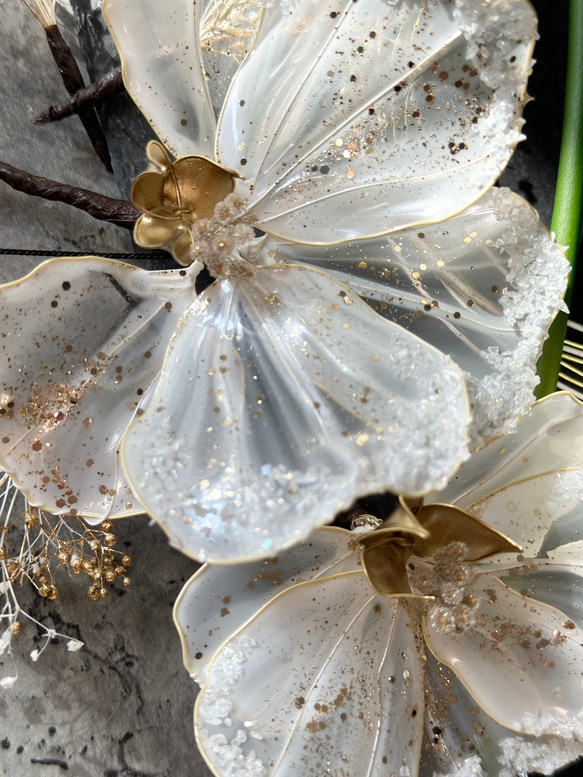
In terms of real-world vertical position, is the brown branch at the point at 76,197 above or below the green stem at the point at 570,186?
above

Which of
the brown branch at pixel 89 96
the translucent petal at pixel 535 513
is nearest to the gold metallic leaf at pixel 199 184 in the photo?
the brown branch at pixel 89 96

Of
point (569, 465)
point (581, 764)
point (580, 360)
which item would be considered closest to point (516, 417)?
point (569, 465)

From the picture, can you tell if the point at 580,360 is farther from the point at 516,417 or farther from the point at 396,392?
the point at 396,392

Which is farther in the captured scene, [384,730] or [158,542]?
[158,542]

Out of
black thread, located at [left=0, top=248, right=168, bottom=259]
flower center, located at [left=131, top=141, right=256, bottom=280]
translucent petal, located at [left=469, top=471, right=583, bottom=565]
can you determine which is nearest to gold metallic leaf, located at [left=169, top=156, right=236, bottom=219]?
flower center, located at [left=131, top=141, right=256, bottom=280]

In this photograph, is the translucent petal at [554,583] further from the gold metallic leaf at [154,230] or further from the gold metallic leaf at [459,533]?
the gold metallic leaf at [154,230]

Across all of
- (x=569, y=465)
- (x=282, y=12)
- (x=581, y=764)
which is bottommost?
(x=581, y=764)
